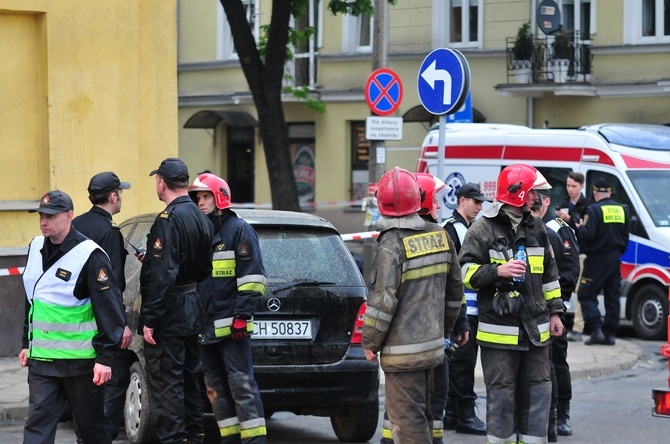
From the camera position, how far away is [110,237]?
8.33m

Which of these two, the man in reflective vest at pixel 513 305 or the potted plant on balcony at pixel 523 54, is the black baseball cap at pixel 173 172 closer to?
the man in reflective vest at pixel 513 305

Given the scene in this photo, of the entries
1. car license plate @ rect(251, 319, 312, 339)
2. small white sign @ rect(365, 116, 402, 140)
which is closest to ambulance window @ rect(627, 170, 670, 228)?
small white sign @ rect(365, 116, 402, 140)

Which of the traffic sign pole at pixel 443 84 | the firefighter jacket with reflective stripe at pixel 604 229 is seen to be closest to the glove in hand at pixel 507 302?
the traffic sign pole at pixel 443 84

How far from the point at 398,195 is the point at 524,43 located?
69.1 ft

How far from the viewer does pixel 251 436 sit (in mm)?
8203

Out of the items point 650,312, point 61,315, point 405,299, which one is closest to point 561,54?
point 650,312

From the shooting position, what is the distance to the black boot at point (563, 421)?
32.3 ft

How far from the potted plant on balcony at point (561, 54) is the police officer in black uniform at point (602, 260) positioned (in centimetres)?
1198

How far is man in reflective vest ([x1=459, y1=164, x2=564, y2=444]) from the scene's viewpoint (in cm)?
778

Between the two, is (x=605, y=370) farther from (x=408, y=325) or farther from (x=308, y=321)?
(x=408, y=325)

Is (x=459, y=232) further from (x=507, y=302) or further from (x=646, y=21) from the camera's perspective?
(x=646, y=21)

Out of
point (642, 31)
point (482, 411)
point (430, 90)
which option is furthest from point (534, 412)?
point (642, 31)

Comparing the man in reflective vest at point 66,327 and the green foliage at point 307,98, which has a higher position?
the green foliage at point 307,98

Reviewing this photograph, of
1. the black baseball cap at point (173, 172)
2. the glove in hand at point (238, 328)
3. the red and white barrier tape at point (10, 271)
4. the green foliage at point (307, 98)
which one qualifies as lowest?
the red and white barrier tape at point (10, 271)
